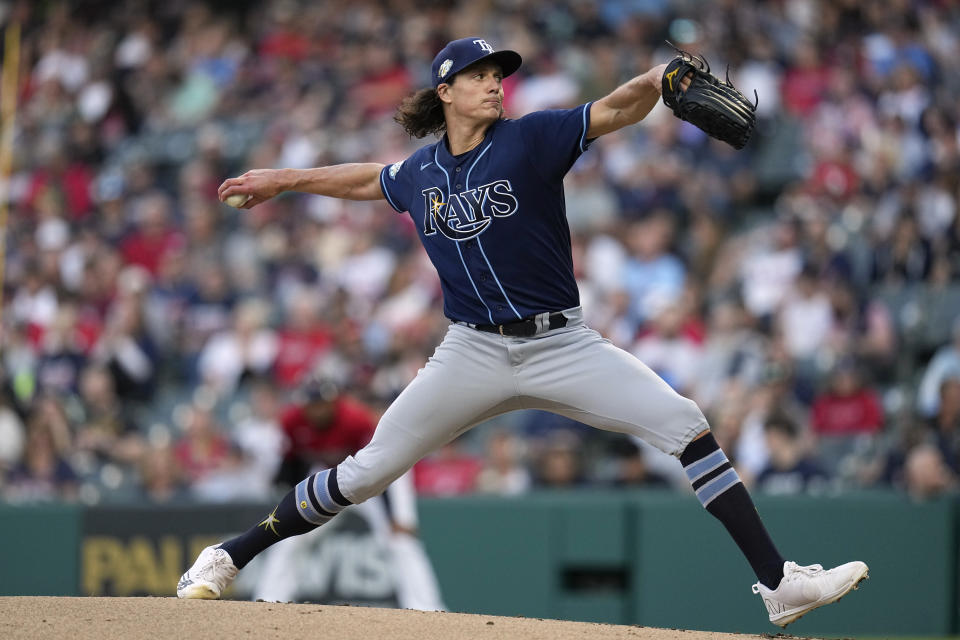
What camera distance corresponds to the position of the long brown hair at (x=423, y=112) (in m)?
5.21

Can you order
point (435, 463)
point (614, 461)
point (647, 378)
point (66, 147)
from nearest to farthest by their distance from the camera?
point (647, 378) < point (614, 461) < point (435, 463) < point (66, 147)

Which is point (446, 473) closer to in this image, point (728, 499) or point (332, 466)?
point (332, 466)

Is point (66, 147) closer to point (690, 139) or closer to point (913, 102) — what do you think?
point (690, 139)

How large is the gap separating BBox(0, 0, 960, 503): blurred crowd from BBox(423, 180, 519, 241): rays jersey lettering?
410 cm

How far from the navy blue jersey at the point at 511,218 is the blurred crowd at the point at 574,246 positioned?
13.0 feet

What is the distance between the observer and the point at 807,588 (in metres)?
4.52

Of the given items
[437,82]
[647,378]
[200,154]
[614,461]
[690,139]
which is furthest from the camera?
[200,154]

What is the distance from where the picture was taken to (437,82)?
16.6 feet

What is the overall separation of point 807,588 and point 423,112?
229 cm

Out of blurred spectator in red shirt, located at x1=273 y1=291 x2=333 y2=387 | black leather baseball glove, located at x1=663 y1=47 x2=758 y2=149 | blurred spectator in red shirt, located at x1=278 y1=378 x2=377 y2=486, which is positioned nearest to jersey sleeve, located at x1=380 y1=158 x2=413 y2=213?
black leather baseball glove, located at x1=663 y1=47 x2=758 y2=149

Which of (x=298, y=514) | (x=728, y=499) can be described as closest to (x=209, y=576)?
(x=298, y=514)

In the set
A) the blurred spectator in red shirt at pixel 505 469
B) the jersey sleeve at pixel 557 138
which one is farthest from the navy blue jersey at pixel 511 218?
the blurred spectator in red shirt at pixel 505 469

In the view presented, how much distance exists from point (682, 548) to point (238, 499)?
9.80ft

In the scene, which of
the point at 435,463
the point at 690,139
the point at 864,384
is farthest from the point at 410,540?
the point at 690,139
